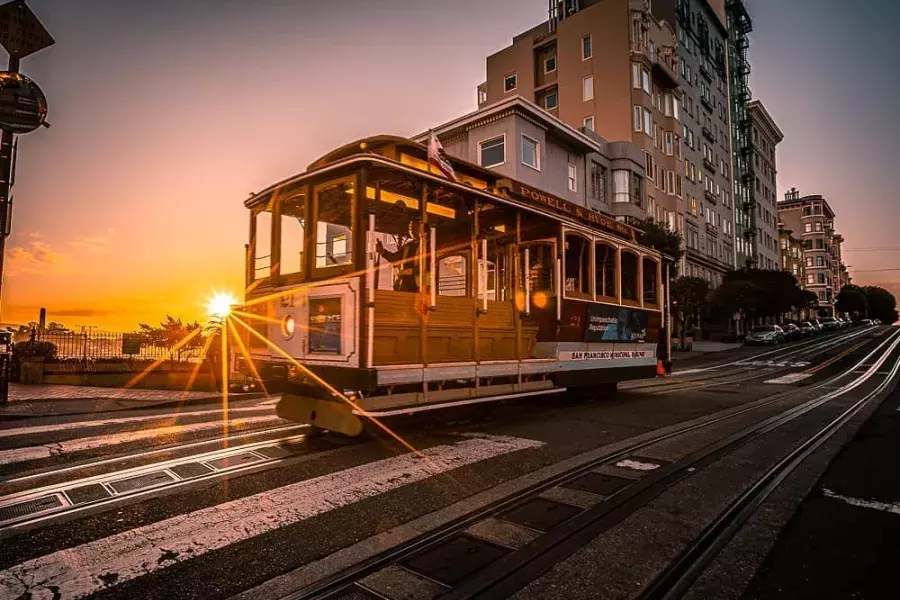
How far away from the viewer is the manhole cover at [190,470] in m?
4.97

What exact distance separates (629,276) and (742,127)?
67.0 meters

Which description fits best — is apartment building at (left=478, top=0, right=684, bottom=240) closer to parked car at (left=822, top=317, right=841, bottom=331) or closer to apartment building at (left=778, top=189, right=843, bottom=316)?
parked car at (left=822, top=317, right=841, bottom=331)

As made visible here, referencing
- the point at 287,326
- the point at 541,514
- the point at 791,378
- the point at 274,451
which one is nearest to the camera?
the point at 541,514

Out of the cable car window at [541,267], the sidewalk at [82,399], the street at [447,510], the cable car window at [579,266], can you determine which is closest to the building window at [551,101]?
the cable car window at [579,266]

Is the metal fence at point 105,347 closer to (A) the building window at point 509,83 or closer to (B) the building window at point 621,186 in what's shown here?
(B) the building window at point 621,186

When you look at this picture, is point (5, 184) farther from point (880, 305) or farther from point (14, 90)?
point (880, 305)

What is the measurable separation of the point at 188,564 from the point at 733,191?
6776 centimetres

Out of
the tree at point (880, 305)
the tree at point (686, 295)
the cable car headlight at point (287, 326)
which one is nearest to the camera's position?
the cable car headlight at point (287, 326)

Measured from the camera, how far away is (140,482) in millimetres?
4734

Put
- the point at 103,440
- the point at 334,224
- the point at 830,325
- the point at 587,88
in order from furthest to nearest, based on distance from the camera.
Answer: the point at 830,325 → the point at 587,88 → the point at 334,224 → the point at 103,440

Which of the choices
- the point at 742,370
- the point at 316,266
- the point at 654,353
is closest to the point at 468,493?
the point at 316,266

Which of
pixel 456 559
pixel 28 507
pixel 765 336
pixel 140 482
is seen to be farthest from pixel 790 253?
pixel 28 507

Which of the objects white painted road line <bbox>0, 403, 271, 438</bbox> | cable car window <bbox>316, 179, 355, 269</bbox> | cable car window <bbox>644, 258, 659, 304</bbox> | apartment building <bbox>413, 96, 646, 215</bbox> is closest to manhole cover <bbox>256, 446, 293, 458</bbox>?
cable car window <bbox>316, 179, 355, 269</bbox>

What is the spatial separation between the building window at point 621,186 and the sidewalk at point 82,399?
28036mm
